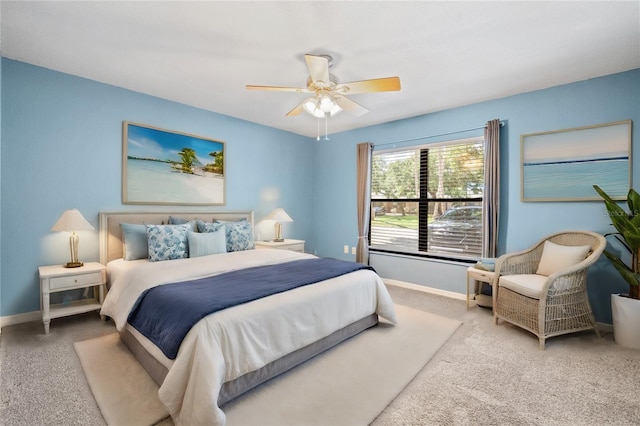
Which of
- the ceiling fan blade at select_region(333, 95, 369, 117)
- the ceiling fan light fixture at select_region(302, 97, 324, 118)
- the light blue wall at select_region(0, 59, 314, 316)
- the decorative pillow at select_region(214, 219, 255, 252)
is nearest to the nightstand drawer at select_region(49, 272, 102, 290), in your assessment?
the light blue wall at select_region(0, 59, 314, 316)

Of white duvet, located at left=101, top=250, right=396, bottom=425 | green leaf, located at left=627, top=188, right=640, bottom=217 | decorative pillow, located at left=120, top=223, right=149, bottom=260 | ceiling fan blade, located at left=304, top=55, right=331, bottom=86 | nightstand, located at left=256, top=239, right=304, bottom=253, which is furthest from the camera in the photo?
nightstand, located at left=256, top=239, right=304, bottom=253

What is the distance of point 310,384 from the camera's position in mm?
2070

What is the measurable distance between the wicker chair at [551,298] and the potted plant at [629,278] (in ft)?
0.59

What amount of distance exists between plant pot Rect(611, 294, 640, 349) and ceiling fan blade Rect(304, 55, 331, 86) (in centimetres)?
327

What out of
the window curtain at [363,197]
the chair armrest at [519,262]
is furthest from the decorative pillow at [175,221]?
Answer: the chair armrest at [519,262]

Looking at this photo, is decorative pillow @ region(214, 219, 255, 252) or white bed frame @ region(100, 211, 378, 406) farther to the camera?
decorative pillow @ region(214, 219, 255, 252)

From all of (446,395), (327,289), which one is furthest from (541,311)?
(327,289)

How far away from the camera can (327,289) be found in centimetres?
251

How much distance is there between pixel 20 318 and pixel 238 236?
2263mm

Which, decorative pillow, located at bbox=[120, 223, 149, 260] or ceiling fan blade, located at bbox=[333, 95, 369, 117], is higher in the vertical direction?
ceiling fan blade, located at bbox=[333, 95, 369, 117]

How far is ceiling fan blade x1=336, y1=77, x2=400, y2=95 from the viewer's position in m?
2.43

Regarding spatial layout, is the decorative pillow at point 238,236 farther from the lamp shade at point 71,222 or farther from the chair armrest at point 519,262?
the chair armrest at point 519,262

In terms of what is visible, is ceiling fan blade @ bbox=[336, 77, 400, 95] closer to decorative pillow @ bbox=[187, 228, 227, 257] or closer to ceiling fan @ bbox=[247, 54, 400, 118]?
ceiling fan @ bbox=[247, 54, 400, 118]

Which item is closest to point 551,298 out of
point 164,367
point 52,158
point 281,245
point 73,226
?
point 164,367
